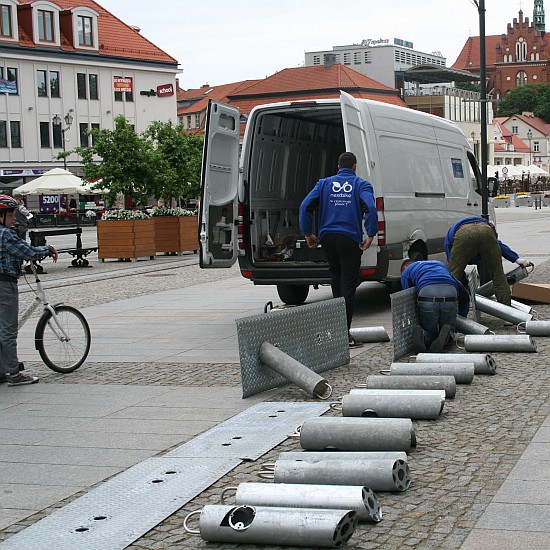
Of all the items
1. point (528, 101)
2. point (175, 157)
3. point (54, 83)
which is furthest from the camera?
point (528, 101)

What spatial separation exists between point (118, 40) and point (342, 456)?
69072 mm

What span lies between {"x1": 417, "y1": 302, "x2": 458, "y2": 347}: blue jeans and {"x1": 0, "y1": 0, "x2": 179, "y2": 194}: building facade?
51.5m

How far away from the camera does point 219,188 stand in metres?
12.5

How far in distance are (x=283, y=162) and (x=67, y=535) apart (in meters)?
9.39

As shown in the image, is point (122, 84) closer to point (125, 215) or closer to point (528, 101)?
point (125, 215)

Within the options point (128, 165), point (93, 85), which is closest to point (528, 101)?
point (93, 85)

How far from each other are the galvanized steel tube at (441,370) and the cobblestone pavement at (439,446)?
8cm

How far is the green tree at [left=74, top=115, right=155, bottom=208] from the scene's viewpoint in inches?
1056

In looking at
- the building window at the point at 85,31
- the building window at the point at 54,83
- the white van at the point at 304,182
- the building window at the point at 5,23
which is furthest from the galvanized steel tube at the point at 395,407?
the building window at the point at 85,31

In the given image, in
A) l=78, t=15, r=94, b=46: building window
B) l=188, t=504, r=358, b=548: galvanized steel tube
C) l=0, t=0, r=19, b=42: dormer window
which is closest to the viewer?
l=188, t=504, r=358, b=548: galvanized steel tube

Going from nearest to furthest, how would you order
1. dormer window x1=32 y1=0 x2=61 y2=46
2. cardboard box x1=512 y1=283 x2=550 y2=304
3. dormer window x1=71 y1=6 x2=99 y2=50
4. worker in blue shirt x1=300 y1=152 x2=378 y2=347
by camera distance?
worker in blue shirt x1=300 y1=152 x2=378 y2=347, cardboard box x1=512 y1=283 x2=550 y2=304, dormer window x1=32 y1=0 x2=61 y2=46, dormer window x1=71 y1=6 x2=99 y2=50

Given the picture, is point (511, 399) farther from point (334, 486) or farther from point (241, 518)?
point (241, 518)

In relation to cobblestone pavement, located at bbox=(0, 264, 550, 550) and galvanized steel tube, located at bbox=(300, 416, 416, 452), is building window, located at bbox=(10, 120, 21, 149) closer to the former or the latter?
cobblestone pavement, located at bbox=(0, 264, 550, 550)

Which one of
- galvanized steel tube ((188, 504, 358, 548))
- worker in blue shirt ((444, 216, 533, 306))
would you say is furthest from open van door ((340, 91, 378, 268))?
galvanized steel tube ((188, 504, 358, 548))
